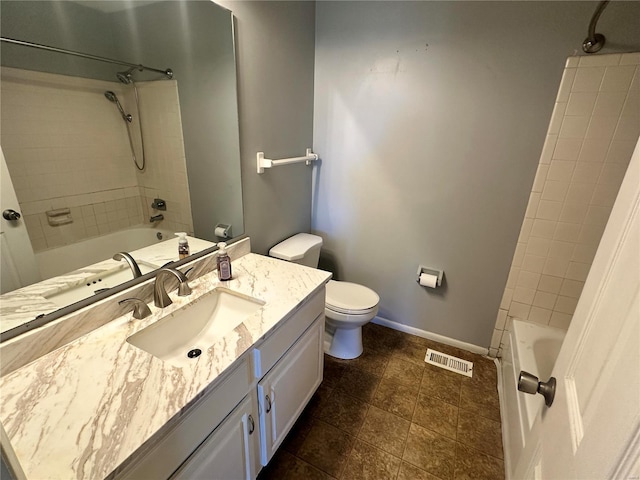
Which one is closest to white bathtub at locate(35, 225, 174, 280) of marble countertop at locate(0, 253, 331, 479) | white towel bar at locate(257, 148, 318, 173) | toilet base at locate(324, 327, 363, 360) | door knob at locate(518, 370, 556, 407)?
marble countertop at locate(0, 253, 331, 479)

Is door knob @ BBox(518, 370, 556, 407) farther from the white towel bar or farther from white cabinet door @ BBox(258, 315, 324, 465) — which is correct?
the white towel bar

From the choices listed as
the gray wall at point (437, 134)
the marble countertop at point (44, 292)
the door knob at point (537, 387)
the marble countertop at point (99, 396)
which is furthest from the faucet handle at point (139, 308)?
the gray wall at point (437, 134)

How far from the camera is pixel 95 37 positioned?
1082 mm

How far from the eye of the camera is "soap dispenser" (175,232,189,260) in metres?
1.44

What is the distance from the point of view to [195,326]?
1285 mm

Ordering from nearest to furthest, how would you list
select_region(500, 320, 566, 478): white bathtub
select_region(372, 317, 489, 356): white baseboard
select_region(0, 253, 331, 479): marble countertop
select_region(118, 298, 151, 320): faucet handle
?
select_region(0, 253, 331, 479): marble countertop
select_region(118, 298, 151, 320): faucet handle
select_region(500, 320, 566, 478): white bathtub
select_region(372, 317, 489, 356): white baseboard

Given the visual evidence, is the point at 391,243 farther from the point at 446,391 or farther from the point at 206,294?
the point at 206,294

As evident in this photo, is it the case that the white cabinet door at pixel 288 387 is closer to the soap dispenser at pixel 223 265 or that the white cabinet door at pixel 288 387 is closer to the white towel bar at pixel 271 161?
the soap dispenser at pixel 223 265

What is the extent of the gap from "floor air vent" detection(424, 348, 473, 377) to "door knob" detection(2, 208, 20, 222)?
221 centimetres

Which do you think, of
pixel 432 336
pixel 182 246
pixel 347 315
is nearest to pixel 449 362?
pixel 432 336

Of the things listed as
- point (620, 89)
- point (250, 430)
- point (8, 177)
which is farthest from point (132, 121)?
point (620, 89)

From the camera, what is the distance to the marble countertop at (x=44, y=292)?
36.3 inches

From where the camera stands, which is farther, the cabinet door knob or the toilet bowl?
the toilet bowl

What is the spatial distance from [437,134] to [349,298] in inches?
45.7
